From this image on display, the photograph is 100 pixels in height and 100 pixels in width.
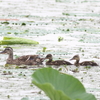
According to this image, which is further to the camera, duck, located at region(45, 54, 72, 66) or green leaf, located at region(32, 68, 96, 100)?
duck, located at region(45, 54, 72, 66)

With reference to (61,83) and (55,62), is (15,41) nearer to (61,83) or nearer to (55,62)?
(55,62)

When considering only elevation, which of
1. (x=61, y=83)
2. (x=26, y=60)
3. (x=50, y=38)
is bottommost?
(x=50, y=38)

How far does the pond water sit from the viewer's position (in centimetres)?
707

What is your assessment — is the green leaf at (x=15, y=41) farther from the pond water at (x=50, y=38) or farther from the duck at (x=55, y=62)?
the duck at (x=55, y=62)

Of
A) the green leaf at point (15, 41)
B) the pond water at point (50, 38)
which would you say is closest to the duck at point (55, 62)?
the pond water at point (50, 38)

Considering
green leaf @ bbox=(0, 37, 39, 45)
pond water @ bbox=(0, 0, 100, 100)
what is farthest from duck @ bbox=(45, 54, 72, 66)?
green leaf @ bbox=(0, 37, 39, 45)

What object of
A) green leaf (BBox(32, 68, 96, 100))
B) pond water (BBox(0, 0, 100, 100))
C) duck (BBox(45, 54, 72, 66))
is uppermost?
green leaf (BBox(32, 68, 96, 100))

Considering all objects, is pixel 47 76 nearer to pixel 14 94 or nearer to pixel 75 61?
pixel 14 94

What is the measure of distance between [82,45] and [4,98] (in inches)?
190

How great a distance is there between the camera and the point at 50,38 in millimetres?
11820

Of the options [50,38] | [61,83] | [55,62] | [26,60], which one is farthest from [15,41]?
[61,83]

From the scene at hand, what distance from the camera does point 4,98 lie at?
6.35m

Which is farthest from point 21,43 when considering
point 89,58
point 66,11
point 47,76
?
point 66,11

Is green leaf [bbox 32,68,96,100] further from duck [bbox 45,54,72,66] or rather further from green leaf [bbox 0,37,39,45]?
green leaf [bbox 0,37,39,45]
